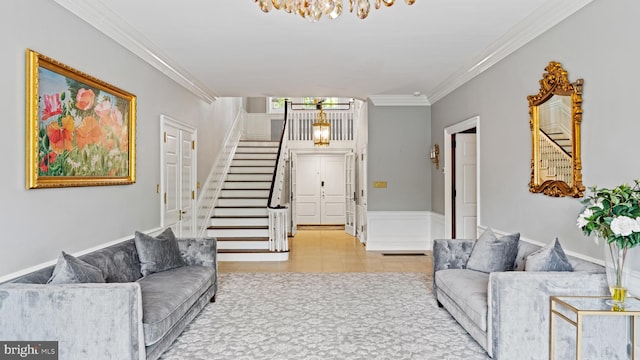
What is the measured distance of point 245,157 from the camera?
9.64 metres

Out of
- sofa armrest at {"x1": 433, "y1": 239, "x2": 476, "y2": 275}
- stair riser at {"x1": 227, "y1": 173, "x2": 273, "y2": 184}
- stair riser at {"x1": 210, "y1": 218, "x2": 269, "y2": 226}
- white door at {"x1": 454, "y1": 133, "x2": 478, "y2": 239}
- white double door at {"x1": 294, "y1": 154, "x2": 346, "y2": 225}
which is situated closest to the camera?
sofa armrest at {"x1": 433, "y1": 239, "x2": 476, "y2": 275}

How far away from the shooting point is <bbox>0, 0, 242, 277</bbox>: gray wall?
2.49 meters

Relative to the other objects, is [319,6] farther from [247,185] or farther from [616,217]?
[247,185]

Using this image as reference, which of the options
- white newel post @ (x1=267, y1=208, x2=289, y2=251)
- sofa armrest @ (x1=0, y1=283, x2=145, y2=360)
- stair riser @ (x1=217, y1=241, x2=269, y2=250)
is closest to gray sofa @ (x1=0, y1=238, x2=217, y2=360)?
sofa armrest @ (x1=0, y1=283, x2=145, y2=360)

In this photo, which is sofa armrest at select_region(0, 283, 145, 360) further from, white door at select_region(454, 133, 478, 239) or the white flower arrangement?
white door at select_region(454, 133, 478, 239)

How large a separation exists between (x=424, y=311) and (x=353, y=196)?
5.32 m

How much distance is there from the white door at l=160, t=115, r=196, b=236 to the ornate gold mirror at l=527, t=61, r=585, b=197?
4.06 metres

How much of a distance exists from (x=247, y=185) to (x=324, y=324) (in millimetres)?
5268

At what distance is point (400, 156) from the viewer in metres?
7.38

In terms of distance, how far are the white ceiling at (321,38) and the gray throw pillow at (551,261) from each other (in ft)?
6.01

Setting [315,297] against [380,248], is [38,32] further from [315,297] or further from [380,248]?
[380,248]

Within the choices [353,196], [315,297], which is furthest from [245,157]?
[315,297]

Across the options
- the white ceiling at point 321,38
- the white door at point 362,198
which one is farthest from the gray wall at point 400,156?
the white ceiling at point 321,38

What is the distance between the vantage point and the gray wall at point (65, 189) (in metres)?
2.49
